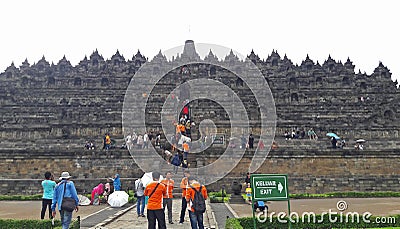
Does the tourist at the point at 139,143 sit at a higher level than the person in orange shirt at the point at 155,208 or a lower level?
higher

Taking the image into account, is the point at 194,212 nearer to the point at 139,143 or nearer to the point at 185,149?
the point at 185,149

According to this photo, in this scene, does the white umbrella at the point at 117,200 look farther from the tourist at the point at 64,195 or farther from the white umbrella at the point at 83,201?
the tourist at the point at 64,195

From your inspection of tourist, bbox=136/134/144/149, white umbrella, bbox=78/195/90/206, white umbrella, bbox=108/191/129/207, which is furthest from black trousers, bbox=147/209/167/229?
tourist, bbox=136/134/144/149

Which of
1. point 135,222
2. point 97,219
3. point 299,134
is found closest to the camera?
point 135,222

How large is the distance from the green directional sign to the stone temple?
9.25 metres

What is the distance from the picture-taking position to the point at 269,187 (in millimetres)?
6199

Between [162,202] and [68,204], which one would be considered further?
[162,202]

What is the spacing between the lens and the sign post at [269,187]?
6.14 m

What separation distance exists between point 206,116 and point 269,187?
60.8ft

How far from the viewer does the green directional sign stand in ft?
20.1

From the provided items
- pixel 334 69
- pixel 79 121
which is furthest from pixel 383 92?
pixel 79 121

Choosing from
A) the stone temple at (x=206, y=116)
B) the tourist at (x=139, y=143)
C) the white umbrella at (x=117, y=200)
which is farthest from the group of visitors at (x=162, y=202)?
the tourist at (x=139, y=143)

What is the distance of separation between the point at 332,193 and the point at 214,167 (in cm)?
493

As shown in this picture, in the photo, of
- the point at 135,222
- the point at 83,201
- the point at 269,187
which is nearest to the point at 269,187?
the point at 269,187
